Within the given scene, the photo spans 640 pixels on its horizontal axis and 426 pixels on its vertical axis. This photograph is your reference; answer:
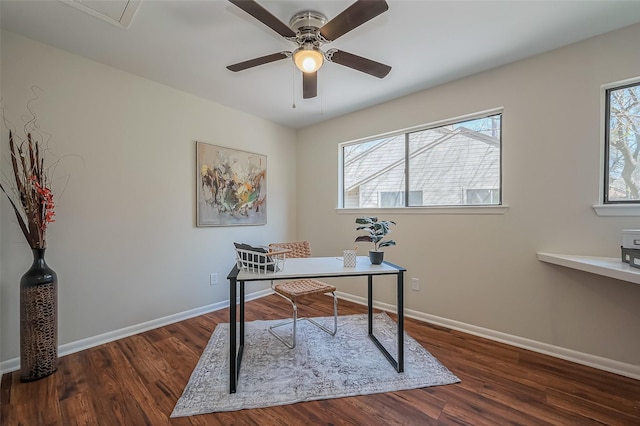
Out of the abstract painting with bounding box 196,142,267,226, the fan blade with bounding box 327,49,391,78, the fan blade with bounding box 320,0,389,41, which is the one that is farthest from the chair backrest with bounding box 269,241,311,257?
the fan blade with bounding box 320,0,389,41

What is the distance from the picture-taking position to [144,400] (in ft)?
5.26

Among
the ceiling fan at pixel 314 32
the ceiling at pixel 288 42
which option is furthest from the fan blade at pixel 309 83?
the ceiling at pixel 288 42

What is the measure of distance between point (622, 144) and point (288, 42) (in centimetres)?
255

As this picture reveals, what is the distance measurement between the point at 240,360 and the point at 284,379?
424 mm

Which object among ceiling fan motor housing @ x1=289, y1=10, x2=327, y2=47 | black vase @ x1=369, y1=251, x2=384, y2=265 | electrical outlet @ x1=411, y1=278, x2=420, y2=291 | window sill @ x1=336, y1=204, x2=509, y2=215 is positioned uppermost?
ceiling fan motor housing @ x1=289, y1=10, x2=327, y2=47

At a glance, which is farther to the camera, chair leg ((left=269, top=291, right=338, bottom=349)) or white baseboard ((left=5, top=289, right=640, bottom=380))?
chair leg ((left=269, top=291, right=338, bottom=349))

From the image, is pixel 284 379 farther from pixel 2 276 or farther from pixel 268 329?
pixel 2 276

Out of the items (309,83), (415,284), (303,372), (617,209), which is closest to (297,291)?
(303,372)

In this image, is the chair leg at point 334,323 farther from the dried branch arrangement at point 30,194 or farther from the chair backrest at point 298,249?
the dried branch arrangement at point 30,194

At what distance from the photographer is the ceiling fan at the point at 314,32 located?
1.35 metres

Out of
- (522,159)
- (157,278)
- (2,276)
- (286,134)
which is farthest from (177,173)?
(522,159)

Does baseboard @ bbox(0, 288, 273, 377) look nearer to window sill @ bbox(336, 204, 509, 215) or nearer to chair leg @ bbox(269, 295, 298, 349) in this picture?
chair leg @ bbox(269, 295, 298, 349)

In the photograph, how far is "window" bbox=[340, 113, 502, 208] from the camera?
2.51m

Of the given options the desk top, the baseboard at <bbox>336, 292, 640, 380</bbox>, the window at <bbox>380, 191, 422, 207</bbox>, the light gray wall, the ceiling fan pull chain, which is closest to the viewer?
the desk top
